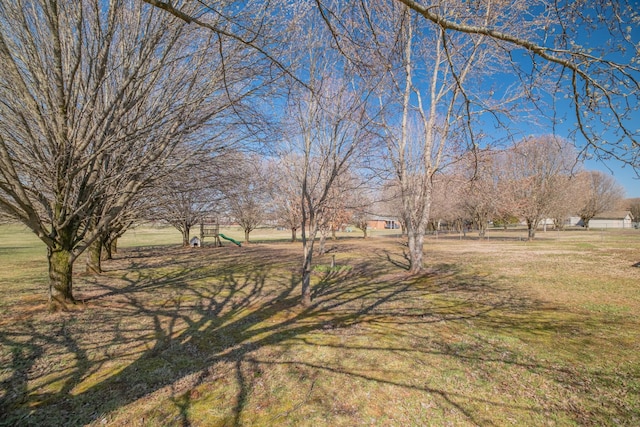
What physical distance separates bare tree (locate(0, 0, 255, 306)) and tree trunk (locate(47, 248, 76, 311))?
0.8 inches

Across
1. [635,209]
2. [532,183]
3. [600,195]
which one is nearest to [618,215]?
[635,209]

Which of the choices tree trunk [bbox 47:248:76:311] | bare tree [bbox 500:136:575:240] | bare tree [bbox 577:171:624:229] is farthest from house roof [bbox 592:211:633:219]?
tree trunk [bbox 47:248:76:311]

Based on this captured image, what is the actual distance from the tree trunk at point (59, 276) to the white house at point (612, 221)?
90.8 metres

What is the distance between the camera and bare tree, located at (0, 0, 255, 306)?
5215mm

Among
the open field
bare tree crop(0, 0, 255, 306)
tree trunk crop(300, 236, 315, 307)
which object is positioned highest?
bare tree crop(0, 0, 255, 306)

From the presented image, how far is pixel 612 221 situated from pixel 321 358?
9329cm

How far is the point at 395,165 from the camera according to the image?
11.1 metres

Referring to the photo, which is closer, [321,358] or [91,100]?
[321,358]

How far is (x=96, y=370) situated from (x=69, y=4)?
19.1 ft

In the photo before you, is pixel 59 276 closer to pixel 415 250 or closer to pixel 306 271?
pixel 306 271

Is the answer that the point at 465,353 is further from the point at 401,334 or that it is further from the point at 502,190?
the point at 502,190

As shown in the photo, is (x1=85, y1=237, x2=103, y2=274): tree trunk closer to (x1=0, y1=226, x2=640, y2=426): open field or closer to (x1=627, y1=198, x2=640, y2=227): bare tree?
(x1=0, y1=226, x2=640, y2=426): open field

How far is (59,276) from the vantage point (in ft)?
21.6

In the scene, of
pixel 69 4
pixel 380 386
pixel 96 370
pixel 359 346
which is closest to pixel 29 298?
pixel 96 370
